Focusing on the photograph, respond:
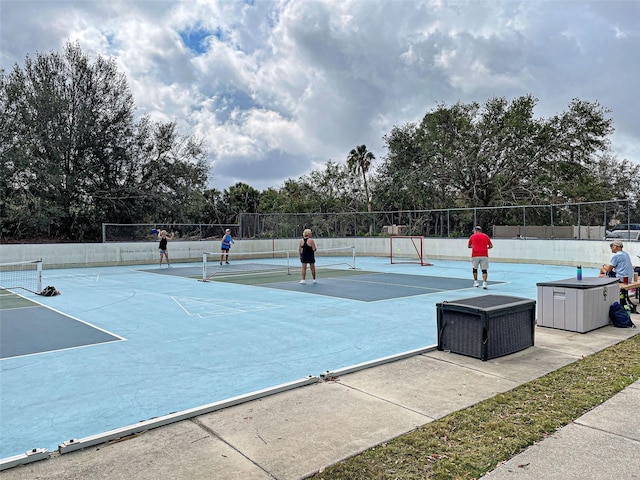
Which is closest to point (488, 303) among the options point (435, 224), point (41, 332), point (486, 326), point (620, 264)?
point (486, 326)

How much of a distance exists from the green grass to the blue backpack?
10.1 ft

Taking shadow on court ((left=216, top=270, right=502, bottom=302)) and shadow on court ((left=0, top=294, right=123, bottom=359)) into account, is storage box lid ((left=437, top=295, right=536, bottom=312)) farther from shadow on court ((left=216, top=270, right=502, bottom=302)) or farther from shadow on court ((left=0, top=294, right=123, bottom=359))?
shadow on court ((left=0, top=294, right=123, bottom=359))

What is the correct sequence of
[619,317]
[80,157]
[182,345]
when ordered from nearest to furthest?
[182,345]
[619,317]
[80,157]

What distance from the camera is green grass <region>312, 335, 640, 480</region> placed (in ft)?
11.4

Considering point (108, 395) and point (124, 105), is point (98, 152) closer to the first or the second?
point (124, 105)

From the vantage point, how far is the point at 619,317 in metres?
8.56

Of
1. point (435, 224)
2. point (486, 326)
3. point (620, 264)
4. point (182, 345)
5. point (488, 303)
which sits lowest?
point (182, 345)

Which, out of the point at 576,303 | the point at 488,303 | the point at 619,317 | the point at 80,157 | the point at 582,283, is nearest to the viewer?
the point at 488,303

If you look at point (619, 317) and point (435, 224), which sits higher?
point (435, 224)

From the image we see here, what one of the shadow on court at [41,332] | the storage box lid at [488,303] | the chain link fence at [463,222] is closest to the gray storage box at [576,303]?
the storage box lid at [488,303]

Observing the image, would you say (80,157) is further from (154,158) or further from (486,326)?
(486,326)

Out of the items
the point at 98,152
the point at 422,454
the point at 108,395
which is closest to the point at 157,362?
the point at 108,395

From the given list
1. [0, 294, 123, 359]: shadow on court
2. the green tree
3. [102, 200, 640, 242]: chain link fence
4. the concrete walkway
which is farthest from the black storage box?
the green tree

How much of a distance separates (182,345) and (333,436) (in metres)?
4.52
